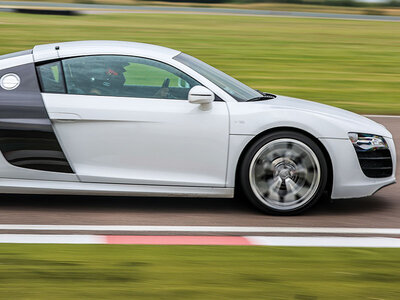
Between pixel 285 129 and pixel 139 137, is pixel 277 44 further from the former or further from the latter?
pixel 139 137

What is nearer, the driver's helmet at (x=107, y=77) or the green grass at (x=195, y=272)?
the green grass at (x=195, y=272)

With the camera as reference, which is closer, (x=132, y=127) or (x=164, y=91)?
(x=132, y=127)

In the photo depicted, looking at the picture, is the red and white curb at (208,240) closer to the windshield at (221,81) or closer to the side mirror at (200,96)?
the side mirror at (200,96)

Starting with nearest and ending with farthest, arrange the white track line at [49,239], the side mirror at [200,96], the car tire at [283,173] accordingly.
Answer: the white track line at [49,239] → the side mirror at [200,96] → the car tire at [283,173]

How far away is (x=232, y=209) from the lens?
620 cm

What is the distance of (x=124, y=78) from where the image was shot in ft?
19.4

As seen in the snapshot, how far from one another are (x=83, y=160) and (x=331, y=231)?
6.48ft

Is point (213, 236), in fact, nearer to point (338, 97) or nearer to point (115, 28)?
point (338, 97)

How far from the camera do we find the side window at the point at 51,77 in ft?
19.2

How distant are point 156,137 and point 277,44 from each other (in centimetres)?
1554

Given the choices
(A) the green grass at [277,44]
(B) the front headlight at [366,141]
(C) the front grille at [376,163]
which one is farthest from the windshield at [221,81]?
(A) the green grass at [277,44]

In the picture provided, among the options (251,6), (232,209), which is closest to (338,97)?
(232,209)

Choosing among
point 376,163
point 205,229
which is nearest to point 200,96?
point 205,229

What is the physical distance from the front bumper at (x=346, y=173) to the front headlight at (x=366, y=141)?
0.06 metres
